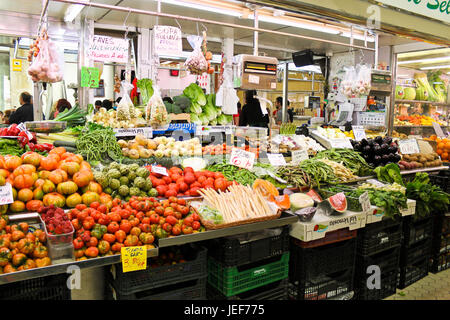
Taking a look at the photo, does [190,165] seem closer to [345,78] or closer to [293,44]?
A: [345,78]

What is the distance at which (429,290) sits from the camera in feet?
12.9

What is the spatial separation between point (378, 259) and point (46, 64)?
386 centimetres

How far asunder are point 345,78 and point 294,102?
9503mm

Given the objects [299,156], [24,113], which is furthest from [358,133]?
[24,113]

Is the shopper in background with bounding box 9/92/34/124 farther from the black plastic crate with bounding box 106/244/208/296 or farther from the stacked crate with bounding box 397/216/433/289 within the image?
the stacked crate with bounding box 397/216/433/289

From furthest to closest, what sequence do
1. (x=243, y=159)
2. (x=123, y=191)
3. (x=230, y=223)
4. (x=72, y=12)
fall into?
(x=72, y=12) → (x=243, y=159) → (x=123, y=191) → (x=230, y=223)

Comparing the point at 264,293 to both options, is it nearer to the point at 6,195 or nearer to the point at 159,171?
the point at 159,171

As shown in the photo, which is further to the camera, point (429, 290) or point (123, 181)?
point (429, 290)

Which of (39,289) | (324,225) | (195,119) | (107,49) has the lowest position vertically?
(39,289)

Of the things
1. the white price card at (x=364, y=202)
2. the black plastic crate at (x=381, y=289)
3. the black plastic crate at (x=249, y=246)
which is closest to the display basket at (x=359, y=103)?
the black plastic crate at (x=381, y=289)

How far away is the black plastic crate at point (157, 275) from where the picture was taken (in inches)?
91.4

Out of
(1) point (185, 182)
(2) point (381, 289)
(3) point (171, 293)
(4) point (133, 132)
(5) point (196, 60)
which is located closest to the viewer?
(3) point (171, 293)

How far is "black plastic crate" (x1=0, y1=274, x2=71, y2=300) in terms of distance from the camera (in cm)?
204
